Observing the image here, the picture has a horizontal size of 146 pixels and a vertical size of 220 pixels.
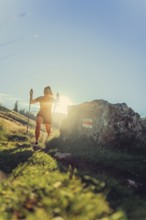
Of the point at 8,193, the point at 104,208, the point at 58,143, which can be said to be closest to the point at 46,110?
the point at 58,143

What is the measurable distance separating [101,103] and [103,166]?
356 inches

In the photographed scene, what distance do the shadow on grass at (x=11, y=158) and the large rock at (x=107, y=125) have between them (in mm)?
6235

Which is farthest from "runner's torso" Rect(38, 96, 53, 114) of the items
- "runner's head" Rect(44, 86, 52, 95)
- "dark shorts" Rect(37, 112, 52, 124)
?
"runner's head" Rect(44, 86, 52, 95)

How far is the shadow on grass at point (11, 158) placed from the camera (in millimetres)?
16756

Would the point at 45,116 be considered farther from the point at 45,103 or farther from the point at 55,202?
the point at 55,202

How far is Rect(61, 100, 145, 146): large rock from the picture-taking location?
24438mm

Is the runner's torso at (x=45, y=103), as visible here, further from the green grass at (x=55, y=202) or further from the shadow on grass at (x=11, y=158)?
the green grass at (x=55, y=202)

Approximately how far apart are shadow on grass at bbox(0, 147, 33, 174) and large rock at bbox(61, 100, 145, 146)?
624 centimetres

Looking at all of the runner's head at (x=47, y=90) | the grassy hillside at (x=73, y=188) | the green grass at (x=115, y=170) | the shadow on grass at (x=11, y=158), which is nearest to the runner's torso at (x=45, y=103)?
the runner's head at (x=47, y=90)

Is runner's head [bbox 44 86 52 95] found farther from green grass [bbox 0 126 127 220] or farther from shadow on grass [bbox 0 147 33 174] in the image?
green grass [bbox 0 126 127 220]

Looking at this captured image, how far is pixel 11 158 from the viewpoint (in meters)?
18.4

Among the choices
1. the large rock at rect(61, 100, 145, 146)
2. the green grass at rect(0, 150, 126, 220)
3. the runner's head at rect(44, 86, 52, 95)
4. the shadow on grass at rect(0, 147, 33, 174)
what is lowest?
the green grass at rect(0, 150, 126, 220)

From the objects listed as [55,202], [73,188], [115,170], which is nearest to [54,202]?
[55,202]

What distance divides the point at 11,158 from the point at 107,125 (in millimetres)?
8370
